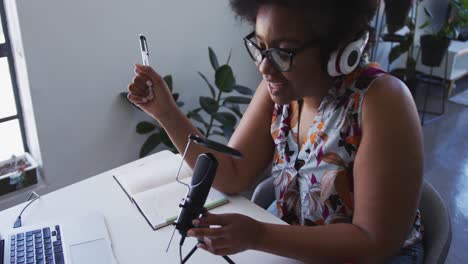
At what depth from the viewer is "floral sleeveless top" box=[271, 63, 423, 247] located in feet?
3.57

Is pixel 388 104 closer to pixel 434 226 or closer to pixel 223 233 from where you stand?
pixel 434 226

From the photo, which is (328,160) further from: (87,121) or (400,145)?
(87,121)

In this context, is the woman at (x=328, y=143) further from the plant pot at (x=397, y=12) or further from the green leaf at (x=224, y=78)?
the plant pot at (x=397, y=12)

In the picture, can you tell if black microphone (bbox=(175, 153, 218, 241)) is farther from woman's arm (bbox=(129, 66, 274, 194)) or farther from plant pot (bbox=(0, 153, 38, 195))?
plant pot (bbox=(0, 153, 38, 195))

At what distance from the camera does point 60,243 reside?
1.01 metres

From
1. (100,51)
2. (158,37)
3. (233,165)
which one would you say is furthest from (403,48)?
(233,165)

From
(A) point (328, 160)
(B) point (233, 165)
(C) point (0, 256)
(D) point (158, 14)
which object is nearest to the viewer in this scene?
(C) point (0, 256)

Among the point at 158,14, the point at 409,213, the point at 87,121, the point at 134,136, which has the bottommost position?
the point at 134,136

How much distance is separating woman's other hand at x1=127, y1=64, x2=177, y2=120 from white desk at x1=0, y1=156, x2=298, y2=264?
242 mm

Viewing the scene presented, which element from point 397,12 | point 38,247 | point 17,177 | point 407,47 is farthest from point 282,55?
point 407,47

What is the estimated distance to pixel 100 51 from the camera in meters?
2.05

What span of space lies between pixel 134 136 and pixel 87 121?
0.29 m

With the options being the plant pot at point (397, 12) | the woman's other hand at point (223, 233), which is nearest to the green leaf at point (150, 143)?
the woman's other hand at point (223, 233)

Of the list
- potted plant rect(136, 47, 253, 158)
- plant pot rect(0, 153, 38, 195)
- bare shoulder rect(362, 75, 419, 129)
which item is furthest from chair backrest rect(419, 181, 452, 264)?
plant pot rect(0, 153, 38, 195)
